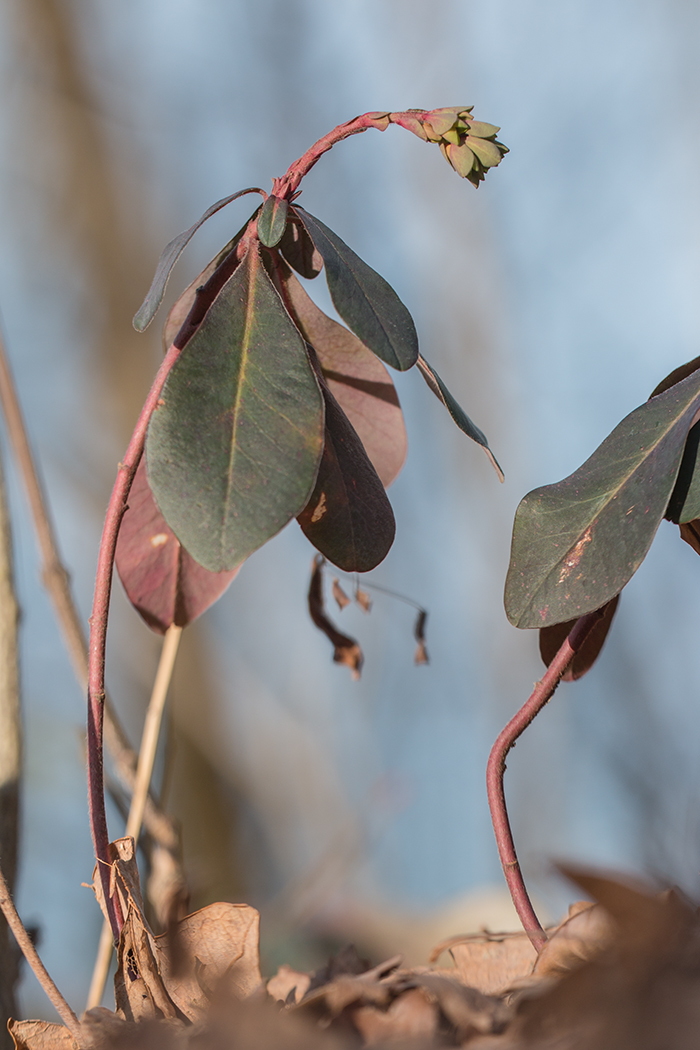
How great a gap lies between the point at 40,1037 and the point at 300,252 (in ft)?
1.24

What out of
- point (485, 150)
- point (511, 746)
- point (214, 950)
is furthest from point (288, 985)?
point (485, 150)

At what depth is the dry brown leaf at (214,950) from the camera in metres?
0.30

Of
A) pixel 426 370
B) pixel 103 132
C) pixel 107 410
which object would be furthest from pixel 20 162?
pixel 426 370

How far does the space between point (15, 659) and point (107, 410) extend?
1423 mm

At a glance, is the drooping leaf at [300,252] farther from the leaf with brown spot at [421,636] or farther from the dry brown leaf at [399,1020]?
the dry brown leaf at [399,1020]

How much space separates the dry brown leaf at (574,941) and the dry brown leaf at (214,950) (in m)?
0.11

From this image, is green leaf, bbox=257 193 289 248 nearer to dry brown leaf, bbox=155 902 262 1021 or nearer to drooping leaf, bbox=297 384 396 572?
drooping leaf, bbox=297 384 396 572

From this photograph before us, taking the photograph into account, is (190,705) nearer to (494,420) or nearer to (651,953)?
(494,420)

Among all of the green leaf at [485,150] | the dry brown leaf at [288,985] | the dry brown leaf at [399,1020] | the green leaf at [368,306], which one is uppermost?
the green leaf at [485,150]

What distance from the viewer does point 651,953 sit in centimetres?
19

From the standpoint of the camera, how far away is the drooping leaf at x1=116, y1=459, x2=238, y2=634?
0.42 metres

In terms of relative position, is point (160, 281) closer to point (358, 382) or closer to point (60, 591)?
point (358, 382)

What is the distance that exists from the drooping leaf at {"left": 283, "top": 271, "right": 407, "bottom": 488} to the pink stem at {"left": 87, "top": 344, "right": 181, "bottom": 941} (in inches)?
4.4

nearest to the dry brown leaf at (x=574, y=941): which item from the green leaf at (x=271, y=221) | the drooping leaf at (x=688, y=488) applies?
the drooping leaf at (x=688, y=488)
